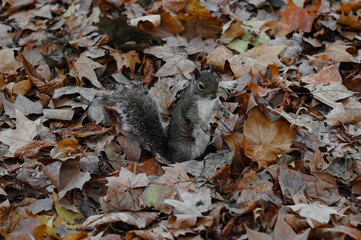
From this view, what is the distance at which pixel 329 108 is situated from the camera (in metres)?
3.68

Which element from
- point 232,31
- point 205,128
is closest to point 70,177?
point 205,128

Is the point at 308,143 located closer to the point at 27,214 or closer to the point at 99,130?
the point at 99,130

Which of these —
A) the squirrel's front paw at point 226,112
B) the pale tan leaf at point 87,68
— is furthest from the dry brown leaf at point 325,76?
the pale tan leaf at point 87,68

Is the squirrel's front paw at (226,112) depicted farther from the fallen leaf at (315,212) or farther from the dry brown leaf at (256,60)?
the fallen leaf at (315,212)

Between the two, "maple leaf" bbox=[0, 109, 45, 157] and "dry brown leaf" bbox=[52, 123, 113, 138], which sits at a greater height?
"maple leaf" bbox=[0, 109, 45, 157]

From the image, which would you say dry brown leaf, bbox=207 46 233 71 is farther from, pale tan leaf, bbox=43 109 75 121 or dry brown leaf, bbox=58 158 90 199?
dry brown leaf, bbox=58 158 90 199

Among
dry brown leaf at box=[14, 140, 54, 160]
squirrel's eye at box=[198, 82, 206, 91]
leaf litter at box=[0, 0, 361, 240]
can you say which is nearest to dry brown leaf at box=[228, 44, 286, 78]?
leaf litter at box=[0, 0, 361, 240]

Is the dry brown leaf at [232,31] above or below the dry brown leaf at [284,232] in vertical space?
above

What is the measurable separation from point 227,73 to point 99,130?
A: 172 centimetres

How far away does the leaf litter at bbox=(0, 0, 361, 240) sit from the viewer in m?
2.56

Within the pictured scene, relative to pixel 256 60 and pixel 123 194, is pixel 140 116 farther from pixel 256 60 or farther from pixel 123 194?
pixel 256 60

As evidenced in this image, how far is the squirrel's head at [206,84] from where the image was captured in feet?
11.3

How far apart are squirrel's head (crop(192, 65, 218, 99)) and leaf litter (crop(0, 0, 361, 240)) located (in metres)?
0.38

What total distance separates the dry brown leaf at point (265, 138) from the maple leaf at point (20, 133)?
209 centimetres
